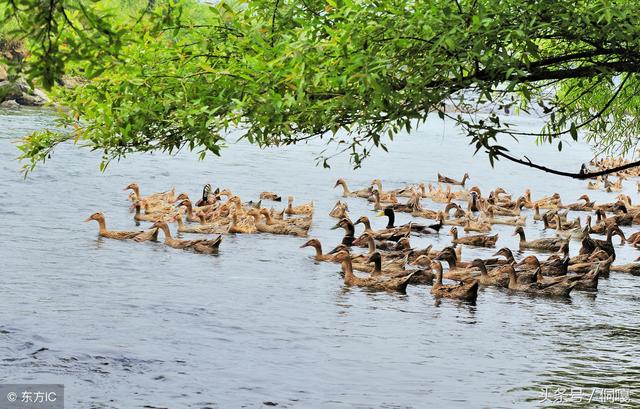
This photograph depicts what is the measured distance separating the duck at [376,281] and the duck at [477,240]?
6.08 meters

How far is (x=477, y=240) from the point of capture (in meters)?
23.7

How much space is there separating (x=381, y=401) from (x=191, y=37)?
430cm

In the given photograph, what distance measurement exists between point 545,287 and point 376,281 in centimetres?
290

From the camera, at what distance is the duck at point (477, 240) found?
23625 mm

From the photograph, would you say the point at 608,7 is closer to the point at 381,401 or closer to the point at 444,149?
the point at 381,401

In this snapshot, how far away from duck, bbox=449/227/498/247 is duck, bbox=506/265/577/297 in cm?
594

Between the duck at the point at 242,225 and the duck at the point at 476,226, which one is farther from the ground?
the duck at the point at 476,226

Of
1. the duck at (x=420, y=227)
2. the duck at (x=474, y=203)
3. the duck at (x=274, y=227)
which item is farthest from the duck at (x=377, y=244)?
the duck at (x=474, y=203)

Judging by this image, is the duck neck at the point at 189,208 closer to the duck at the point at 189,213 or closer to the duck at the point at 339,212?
the duck at the point at 189,213

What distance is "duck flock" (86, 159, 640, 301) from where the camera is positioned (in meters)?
17.9

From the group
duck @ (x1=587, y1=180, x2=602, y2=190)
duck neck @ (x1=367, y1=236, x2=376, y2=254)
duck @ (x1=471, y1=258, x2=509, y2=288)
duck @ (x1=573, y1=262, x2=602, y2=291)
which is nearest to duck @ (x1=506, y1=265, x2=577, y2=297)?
duck @ (x1=471, y1=258, x2=509, y2=288)

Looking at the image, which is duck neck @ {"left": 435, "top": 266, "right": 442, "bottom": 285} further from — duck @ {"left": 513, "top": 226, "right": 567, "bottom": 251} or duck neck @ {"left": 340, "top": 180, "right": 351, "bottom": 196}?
duck neck @ {"left": 340, "top": 180, "right": 351, "bottom": 196}

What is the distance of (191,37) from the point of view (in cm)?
980

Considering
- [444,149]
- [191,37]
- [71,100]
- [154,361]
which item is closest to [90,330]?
[154,361]
